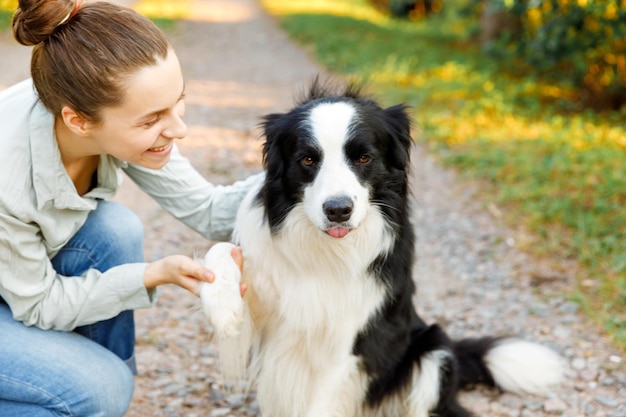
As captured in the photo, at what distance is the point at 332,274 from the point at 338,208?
0.35m

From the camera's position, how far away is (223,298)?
217 cm

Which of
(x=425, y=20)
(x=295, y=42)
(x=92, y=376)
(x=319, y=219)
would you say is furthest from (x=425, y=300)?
(x=425, y=20)

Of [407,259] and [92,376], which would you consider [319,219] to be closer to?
[407,259]

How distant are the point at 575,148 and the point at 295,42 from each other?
780cm

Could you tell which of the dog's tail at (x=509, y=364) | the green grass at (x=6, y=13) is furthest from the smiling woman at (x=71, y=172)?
the green grass at (x=6, y=13)

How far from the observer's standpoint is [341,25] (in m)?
13.6

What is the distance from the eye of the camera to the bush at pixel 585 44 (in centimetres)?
637

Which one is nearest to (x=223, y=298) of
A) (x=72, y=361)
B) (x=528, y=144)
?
(x=72, y=361)

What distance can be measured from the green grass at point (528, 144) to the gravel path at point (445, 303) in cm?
→ 15

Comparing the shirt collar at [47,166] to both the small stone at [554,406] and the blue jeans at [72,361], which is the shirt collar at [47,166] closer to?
the blue jeans at [72,361]

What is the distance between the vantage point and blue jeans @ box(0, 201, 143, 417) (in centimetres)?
216

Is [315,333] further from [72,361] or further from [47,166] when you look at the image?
[47,166]

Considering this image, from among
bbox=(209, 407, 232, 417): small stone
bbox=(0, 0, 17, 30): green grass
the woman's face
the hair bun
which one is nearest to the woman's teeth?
the woman's face

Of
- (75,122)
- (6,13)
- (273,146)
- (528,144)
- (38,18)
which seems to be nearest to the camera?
(38,18)
